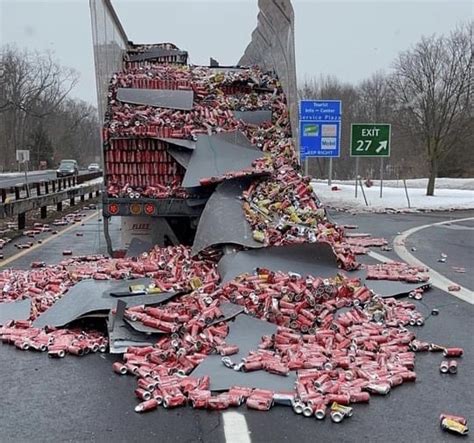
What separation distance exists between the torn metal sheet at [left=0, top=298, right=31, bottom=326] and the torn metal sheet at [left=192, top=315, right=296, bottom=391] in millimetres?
2210

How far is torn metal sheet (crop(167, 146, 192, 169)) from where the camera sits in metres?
8.63

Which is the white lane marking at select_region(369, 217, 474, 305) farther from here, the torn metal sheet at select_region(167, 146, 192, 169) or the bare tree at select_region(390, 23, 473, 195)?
the bare tree at select_region(390, 23, 473, 195)

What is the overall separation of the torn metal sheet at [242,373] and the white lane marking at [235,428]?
1.22 ft

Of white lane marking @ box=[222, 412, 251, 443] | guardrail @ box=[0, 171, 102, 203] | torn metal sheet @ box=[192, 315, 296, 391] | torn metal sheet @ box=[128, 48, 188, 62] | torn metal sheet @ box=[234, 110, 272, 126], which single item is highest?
torn metal sheet @ box=[128, 48, 188, 62]

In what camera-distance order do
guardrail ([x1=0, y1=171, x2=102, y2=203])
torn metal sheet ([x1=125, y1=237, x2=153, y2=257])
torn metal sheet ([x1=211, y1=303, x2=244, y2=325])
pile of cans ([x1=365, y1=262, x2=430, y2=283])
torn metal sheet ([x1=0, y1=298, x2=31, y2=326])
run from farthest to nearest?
guardrail ([x1=0, y1=171, x2=102, y2=203])
torn metal sheet ([x1=125, y1=237, x2=153, y2=257])
pile of cans ([x1=365, y1=262, x2=430, y2=283])
torn metal sheet ([x1=0, y1=298, x2=31, y2=326])
torn metal sheet ([x1=211, y1=303, x2=244, y2=325])

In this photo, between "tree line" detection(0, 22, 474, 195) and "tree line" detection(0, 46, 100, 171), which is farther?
"tree line" detection(0, 46, 100, 171)

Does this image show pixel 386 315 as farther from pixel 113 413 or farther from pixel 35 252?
pixel 35 252

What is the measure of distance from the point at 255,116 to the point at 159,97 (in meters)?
1.57

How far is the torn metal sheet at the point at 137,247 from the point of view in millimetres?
9000

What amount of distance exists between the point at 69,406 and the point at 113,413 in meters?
0.36

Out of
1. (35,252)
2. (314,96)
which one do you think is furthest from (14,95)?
(35,252)

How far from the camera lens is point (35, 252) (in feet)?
37.9

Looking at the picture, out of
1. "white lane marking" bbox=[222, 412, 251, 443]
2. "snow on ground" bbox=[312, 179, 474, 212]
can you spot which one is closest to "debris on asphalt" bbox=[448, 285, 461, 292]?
"white lane marking" bbox=[222, 412, 251, 443]

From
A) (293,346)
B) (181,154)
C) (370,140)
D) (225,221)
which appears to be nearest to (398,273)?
(225,221)
